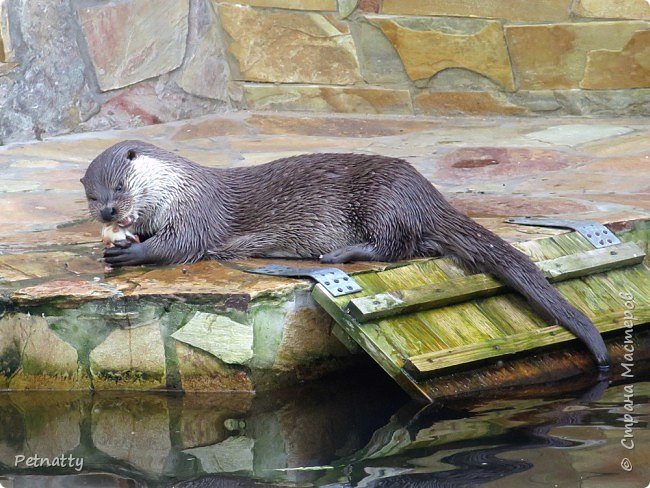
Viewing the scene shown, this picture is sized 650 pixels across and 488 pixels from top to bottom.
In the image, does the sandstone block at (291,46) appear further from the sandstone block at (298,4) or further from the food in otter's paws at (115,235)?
the food in otter's paws at (115,235)

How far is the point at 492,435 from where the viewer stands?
138 inches

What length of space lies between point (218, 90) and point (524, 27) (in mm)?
1975

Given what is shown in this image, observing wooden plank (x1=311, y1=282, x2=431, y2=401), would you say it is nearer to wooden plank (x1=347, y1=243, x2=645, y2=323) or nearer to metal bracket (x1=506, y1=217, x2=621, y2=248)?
wooden plank (x1=347, y1=243, x2=645, y2=323)

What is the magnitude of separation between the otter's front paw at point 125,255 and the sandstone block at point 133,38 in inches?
118

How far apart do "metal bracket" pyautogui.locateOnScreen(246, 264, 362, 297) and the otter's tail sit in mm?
476

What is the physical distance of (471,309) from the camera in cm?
424

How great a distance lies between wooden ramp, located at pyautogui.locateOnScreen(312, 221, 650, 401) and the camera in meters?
3.93

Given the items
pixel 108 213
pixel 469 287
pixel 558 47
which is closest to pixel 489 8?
pixel 558 47

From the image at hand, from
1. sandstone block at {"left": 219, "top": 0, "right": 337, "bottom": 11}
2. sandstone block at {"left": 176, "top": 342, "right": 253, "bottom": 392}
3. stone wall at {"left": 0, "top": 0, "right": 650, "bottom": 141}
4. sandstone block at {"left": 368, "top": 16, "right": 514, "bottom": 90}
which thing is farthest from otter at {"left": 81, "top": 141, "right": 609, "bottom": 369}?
sandstone block at {"left": 219, "top": 0, "right": 337, "bottom": 11}

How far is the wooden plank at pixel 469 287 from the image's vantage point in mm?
3992

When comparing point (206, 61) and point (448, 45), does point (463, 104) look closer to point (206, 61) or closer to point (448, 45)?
point (448, 45)

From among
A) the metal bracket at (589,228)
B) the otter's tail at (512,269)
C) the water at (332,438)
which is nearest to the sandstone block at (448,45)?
the metal bracket at (589,228)

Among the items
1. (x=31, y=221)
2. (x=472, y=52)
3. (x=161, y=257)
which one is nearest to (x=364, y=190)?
(x=161, y=257)

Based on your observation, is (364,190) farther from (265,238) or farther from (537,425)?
(537,425)
